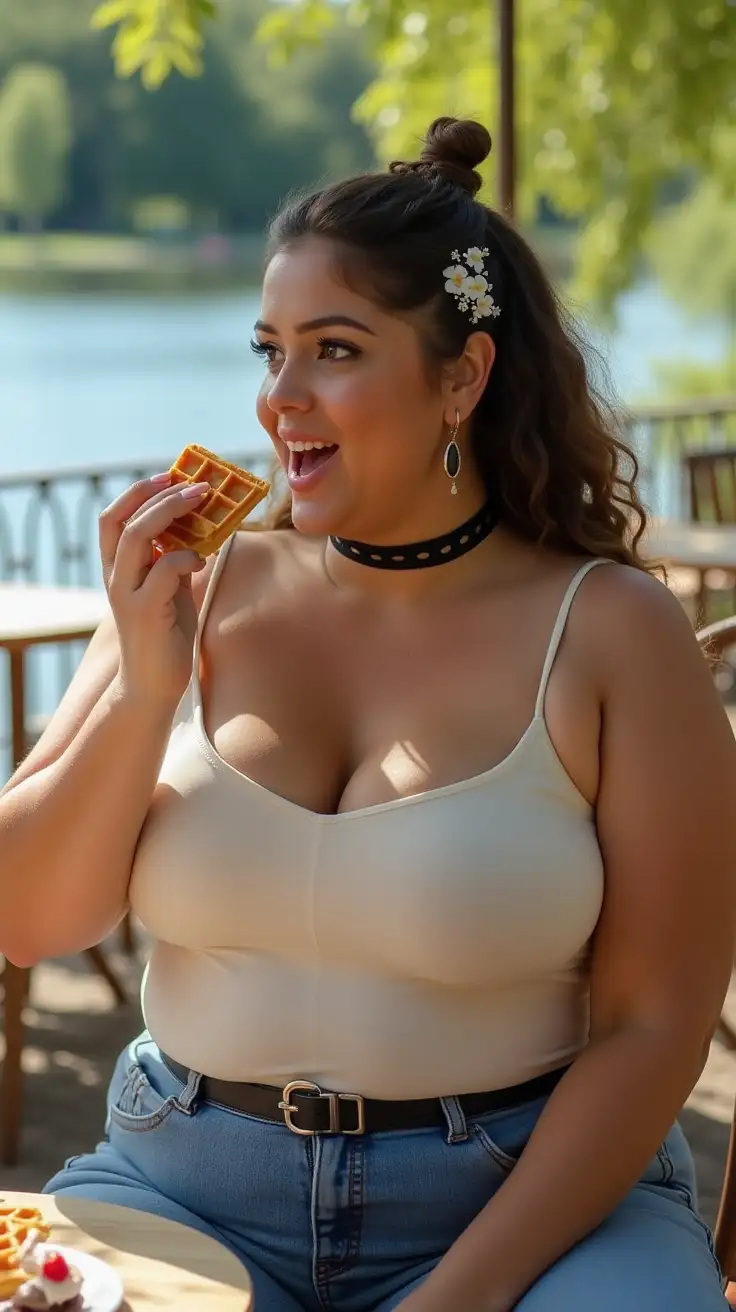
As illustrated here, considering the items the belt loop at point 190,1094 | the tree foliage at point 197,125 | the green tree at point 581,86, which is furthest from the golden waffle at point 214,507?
the tree foliage at point 197,125

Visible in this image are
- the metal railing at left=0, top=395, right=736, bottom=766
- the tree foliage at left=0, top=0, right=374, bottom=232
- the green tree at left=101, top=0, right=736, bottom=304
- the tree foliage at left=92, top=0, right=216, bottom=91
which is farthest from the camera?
the tree foliage at left=0, top=0, right=374, bottom=232

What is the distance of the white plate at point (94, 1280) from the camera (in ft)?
4.02

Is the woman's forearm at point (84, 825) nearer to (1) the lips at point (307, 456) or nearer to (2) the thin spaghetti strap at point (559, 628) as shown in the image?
(1) the lips at point (307, 456)

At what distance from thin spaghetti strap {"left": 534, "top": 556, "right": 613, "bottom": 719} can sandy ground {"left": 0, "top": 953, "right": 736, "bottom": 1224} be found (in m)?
1.63

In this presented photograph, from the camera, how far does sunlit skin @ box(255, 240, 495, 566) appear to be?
68.8 inches

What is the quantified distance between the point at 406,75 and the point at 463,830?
685cm

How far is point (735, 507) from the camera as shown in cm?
700

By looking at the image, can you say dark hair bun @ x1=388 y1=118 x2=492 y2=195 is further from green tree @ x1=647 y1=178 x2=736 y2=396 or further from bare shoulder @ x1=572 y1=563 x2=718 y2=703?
green tree @ x1=647 y1=178 x2=736 y2=396

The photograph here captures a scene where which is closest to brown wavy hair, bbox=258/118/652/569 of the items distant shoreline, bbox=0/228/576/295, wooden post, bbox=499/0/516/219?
wooden post, bbox=499/0/516/219

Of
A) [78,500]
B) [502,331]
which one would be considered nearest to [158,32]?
[78,500]

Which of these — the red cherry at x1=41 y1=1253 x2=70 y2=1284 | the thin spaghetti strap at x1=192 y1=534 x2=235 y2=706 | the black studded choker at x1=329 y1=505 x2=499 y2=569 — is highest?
the black studded choker at x1=329 y1=505 x2=499 y2=569

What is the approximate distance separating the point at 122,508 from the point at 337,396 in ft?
0.86

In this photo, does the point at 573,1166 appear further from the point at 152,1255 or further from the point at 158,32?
the point at 158,32

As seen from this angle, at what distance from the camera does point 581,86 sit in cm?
834
